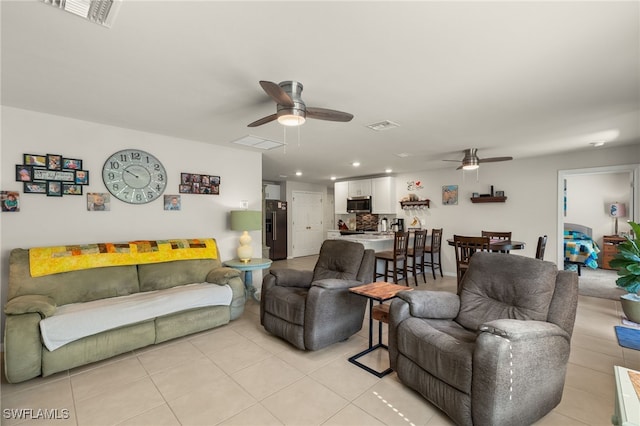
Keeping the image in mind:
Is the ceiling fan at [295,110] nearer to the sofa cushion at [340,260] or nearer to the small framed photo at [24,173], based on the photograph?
the sofa cushion at [340,260]

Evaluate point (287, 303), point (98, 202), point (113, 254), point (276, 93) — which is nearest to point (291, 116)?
point (276, 93)

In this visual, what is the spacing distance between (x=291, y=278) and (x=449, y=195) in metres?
4.50

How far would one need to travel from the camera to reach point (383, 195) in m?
7.28

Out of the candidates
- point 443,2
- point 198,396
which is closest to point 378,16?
point 443,2

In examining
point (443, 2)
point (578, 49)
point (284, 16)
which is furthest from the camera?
point (578, 49)

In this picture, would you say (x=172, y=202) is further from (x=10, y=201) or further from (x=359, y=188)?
(x=359, y=188)

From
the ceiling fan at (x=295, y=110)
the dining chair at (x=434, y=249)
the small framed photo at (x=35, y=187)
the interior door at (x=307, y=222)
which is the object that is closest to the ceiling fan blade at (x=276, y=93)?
the ceiling fan at (x=295, y=110)

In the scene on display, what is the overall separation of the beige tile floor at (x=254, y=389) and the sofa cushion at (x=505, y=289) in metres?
0.65

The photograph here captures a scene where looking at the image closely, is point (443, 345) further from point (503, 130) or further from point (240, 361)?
point (503, 130)

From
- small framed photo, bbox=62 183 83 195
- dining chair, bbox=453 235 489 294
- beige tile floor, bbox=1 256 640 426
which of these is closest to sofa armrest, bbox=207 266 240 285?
beige tile floor, bbox=1 256 640 426

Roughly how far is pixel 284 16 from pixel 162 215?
3.16m

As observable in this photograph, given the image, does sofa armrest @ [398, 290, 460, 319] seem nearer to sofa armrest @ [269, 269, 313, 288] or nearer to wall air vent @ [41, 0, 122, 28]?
sofa armrest @ [269, 269, 313, 288]

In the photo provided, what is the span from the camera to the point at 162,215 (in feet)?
12.5

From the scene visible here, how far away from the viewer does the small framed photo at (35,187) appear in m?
2.89
